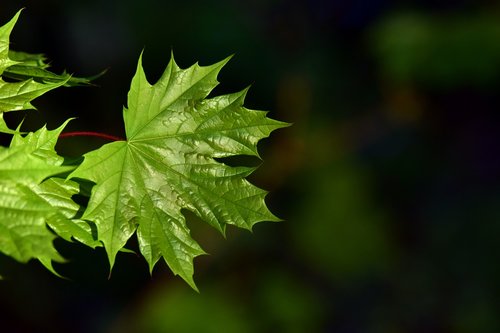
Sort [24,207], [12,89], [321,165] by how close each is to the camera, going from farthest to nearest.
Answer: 1. [321,165]
2. [12,89]
3. [24,207]

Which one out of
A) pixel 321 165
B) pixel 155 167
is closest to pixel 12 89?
pixel 155 167

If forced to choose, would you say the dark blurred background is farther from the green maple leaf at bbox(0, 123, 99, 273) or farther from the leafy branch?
the green maple leaf at bbox(0, 123, 99, 273)

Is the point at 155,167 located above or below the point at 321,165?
above

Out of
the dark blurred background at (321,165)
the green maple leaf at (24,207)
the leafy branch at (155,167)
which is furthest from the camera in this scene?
the dark blurred background at (321,165)

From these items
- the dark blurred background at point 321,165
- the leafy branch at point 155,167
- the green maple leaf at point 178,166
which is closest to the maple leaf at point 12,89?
the leafy branch at point 155,167

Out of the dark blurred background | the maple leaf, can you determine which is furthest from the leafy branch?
the dark blurred background

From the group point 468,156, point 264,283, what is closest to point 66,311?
point 264,283

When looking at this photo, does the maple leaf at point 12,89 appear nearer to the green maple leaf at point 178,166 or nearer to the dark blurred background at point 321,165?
the green maple leaf at point 178,166

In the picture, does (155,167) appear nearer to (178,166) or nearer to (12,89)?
(178,166)

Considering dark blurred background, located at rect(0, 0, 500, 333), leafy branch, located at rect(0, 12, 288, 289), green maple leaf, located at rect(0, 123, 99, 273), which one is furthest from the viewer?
dark blurred background, located at rect(0, 0, 500, 333)
